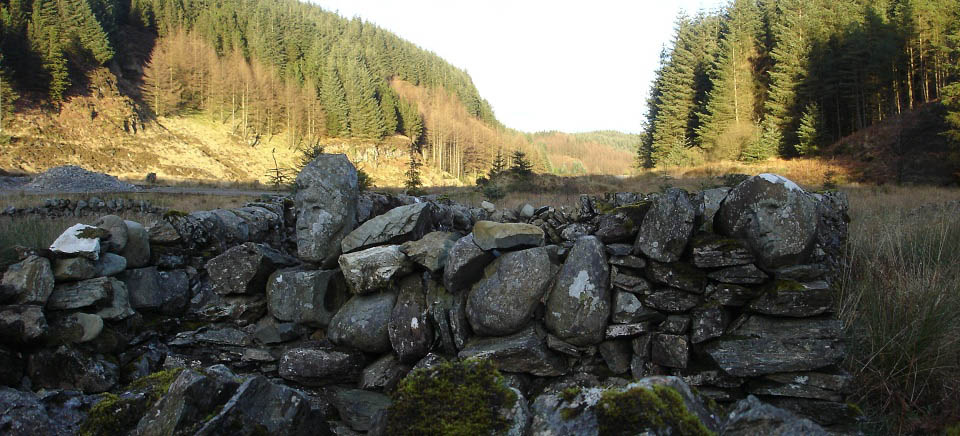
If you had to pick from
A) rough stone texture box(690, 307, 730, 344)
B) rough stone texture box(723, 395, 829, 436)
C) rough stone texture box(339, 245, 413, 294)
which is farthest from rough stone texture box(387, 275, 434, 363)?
rough stone texture box(723, 395, 829, 436)

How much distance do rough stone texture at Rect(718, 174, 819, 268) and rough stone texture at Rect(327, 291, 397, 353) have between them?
3074mm

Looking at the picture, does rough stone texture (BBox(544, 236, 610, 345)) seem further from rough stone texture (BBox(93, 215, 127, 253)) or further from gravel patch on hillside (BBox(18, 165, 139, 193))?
gravel patch on hillside (BBox(18, 165, 139, 193))

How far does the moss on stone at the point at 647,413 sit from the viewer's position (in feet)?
5.91

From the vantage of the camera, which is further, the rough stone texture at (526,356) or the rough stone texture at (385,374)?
the rough stone texture at (385,374)

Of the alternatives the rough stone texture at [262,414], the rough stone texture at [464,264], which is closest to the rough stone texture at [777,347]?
the rough stone texture at [464,264]

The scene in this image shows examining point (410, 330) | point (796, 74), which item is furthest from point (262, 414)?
point (796, 74)

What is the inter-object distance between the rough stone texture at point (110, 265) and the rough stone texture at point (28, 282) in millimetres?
344

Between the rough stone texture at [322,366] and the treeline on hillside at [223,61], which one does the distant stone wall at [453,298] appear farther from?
the treeline on hillside at [223,61]

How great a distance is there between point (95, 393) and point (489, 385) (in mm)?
3617

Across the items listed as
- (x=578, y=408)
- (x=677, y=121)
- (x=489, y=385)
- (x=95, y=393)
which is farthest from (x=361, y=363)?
(x=677, y=121)

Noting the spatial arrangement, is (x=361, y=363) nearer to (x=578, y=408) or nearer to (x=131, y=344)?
(x=131, y=344)

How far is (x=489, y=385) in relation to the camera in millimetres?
2172

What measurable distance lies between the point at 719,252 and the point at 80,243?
5.54 m

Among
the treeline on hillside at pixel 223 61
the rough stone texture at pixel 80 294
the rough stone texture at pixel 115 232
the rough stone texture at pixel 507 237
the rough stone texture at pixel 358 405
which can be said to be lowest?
the rough stone texture at pixel 358 405
